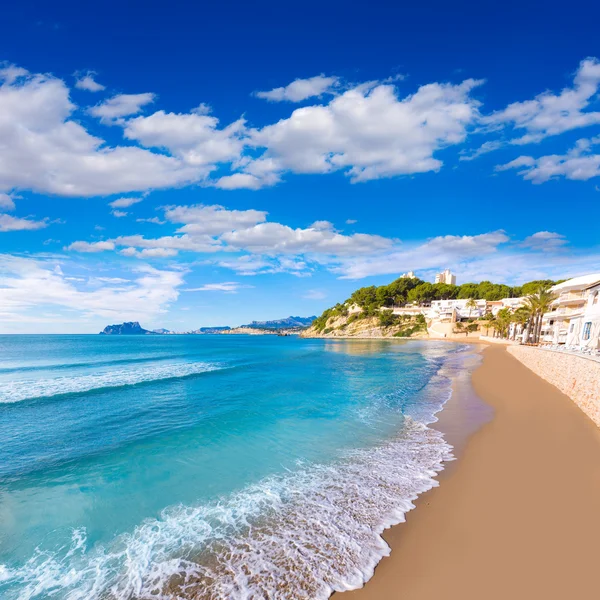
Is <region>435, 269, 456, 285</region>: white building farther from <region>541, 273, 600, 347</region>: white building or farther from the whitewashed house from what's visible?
the whitewashed house

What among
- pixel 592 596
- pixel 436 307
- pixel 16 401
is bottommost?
pixel 16 401

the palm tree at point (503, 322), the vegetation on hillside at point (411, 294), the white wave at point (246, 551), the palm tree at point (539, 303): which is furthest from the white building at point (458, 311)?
the white wave at point (246, 551)

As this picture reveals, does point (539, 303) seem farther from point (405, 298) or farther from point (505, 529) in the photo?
point (405, 298)

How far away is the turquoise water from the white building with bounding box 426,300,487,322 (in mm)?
98130

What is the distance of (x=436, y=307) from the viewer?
109m

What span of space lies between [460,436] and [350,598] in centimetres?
791

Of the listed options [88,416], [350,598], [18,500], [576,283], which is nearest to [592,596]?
[350,598]

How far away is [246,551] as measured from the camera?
5137mm

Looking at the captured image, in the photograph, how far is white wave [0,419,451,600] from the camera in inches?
175

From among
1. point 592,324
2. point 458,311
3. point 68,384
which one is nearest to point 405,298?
point 458,311

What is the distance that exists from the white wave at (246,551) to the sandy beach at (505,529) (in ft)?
1.39

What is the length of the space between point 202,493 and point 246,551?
2505 mm

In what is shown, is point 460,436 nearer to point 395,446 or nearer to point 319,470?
point 395,446

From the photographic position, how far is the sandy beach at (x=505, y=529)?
13.7 ft
